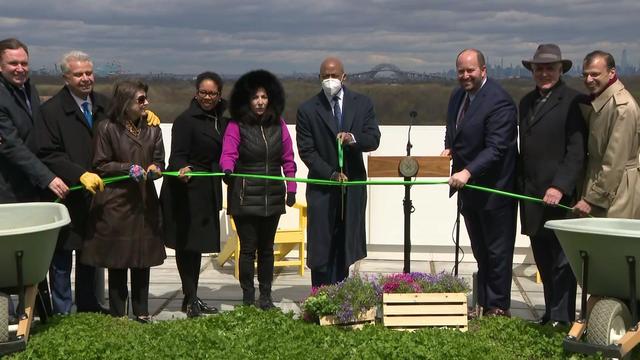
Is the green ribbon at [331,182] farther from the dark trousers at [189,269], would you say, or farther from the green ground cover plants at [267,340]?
the green ground cover plants at [267,340]

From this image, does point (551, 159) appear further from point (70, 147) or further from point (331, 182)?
point (70, 147)

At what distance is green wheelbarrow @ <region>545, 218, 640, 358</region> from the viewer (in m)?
5.50

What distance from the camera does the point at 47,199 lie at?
273 inches

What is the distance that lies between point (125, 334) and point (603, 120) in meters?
3.63

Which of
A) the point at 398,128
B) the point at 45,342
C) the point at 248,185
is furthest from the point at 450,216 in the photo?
the point at 45,342

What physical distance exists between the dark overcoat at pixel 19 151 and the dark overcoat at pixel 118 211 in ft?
1.35

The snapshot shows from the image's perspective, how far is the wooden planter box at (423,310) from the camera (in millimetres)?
6543

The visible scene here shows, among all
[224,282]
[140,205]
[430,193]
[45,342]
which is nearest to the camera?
[45,342]

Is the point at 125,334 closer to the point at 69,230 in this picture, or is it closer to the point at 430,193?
the point at 69,230

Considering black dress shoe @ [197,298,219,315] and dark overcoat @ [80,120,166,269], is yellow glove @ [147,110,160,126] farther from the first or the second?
black dress shoe @ [197,298,219,315]

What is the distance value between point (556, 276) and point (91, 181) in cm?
347

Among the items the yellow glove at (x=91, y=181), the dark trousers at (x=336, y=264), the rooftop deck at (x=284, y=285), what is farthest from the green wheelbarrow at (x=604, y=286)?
the yellow glove at (x=91, y=181)

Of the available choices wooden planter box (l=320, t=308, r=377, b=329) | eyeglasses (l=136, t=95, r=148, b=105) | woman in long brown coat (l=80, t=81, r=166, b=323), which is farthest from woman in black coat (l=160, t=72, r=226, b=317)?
wooden planter box (l=320, t=308, r=377, b=329)

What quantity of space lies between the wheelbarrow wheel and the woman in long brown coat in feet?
10.3
